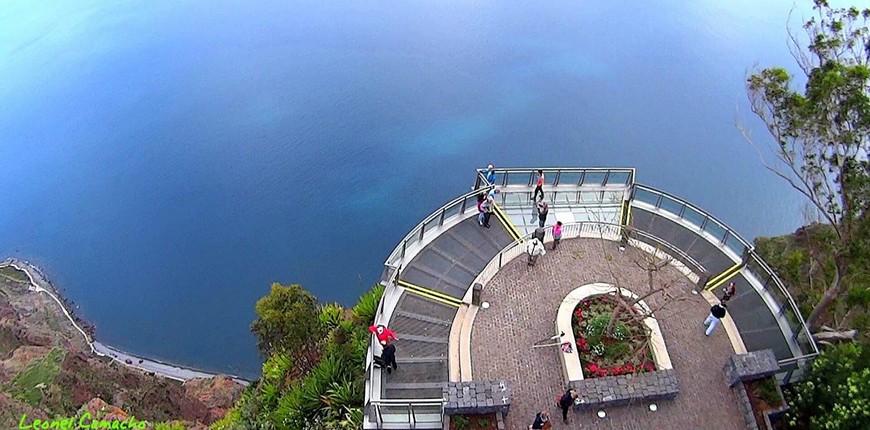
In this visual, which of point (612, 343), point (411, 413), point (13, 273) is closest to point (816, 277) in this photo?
point (612, 343)

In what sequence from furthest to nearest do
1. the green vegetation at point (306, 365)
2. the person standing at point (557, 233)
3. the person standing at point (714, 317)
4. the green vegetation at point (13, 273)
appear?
the green vegetation at point (13, 273) → the person standing at point (557, 233) → the green vegetation at point (306, 365) → the person standing at point (714, 317)

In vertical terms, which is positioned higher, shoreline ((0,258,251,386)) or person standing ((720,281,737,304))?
shoreline ((0,258,251,386))

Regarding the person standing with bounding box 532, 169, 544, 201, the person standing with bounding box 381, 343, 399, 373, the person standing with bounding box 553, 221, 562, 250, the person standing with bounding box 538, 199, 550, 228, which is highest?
the person standing with bounding box 532, 169, 544, 201

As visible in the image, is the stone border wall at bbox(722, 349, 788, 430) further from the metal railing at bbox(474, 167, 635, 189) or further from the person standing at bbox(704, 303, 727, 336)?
the metal railing at bbox(474, 167, 635, 189)

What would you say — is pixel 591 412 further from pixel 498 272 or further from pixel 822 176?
pixel 822 176

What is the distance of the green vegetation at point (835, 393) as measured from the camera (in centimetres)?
1174

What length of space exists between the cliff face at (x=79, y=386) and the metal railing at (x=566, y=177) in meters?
15.3

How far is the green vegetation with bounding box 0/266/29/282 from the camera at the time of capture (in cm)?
3008

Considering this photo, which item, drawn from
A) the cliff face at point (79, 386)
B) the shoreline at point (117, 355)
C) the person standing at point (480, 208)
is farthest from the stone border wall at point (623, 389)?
the shoreline at point (117, 355)

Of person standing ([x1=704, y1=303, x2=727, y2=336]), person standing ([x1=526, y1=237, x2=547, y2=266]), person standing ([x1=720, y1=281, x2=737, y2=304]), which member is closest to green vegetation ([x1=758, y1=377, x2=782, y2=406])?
person standing ([x1=704, y1=303, x2=727, y2=336])

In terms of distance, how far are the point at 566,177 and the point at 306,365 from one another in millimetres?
11652

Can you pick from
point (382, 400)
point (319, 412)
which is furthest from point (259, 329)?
point (382, 400)

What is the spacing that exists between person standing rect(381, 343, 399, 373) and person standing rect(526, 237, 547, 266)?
5805 millimetres

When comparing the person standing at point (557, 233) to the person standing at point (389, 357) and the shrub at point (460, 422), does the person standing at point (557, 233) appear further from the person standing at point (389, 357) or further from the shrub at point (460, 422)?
the shrub at point (460, 422)
